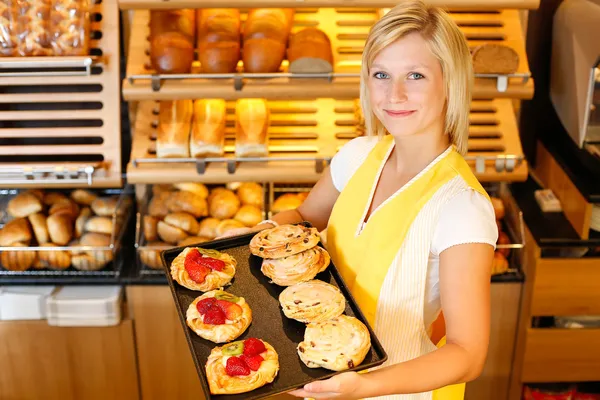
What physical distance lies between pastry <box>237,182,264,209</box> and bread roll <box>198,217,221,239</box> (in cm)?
17

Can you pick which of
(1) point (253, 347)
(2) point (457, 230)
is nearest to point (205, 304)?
(1) point (253, 347)

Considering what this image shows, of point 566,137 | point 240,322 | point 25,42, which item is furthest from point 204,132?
point 566,137

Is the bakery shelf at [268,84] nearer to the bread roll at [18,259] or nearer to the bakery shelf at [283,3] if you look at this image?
the bakery shelf at [283,3]

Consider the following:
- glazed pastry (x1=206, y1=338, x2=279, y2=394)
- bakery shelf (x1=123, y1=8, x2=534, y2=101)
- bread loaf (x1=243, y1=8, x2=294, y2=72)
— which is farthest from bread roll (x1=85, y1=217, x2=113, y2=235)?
glazed pastry (x1=206, y1=338, x2=279, y2=394)

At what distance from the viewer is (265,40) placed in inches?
110

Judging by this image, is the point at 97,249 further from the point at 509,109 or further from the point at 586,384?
the point at 586,384

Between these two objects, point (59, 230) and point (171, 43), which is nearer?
point (171, 43)

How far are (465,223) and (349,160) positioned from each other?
53cm

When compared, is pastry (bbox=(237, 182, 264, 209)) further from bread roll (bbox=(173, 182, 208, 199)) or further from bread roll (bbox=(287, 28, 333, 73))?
bread roll (bbox=(287, 28, 333, 73))

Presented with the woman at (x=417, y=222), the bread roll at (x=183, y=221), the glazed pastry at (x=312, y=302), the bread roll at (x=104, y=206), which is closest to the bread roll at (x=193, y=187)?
the bread roll at (x=183, y=221)

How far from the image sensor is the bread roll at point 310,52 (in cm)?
275

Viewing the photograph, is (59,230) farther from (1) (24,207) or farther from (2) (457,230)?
(2) (457,230)

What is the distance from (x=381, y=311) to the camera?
6.07 feet

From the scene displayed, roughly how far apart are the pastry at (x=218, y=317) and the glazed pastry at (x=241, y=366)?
2.0 inches
